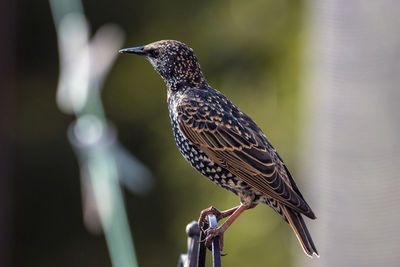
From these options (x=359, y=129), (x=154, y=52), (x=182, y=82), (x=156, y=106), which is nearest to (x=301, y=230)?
(x=182, y=82)

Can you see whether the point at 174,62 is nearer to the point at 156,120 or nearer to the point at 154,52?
the point at 154,52

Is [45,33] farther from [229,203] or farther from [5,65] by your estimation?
[5,65]

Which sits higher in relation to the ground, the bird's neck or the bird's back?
the bird's neck

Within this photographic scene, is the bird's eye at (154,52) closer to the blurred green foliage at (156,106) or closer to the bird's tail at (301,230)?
the bird's tail at (301,230)

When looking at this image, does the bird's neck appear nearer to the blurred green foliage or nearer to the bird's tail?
the bird's tail

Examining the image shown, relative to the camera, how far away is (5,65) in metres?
4.64

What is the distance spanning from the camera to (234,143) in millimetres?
3281

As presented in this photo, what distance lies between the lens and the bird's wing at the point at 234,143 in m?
3.17

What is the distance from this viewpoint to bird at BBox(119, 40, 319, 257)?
125 inches

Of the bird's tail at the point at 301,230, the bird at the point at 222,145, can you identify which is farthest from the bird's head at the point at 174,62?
the bird's tail at the point at 301,230

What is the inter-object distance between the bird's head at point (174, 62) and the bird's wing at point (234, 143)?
0.32ft

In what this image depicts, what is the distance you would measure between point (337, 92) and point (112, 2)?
4.67m

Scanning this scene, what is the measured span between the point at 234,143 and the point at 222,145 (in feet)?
0.18

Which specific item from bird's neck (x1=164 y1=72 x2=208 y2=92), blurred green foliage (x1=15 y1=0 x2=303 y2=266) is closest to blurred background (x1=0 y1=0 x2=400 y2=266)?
blurred green foliage (x1=15 y1=0 x2=303 y2=266)
